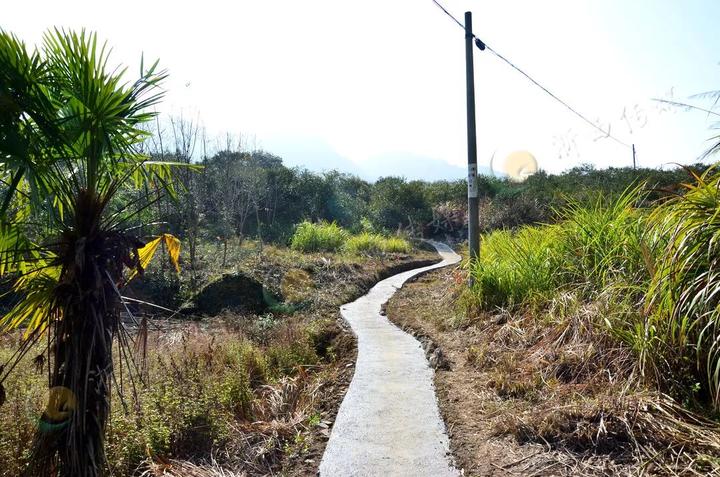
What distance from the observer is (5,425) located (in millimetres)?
4188

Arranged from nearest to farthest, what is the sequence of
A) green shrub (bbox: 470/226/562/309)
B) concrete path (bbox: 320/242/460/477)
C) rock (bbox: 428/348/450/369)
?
concrete path (bbox: 320/242/460/477), rock (bbox: 428/348/450/369), green shrub (bbox: 470/226/562/309)

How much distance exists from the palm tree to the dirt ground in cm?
250

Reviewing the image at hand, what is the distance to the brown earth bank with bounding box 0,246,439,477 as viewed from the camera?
4008 millimetres

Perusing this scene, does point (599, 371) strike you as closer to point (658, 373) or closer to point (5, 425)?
point (658, 373)

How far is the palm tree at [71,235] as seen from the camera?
9.69 feet

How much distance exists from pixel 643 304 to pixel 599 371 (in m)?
0.74

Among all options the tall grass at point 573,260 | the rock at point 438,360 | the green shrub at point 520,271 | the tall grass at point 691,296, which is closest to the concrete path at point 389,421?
the rock at point 438,360

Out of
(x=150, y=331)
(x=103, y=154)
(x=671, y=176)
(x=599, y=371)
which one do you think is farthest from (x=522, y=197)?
(x=103, y=154)

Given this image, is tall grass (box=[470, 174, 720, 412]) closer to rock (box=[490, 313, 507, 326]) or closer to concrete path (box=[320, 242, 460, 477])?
rock (box=[490, 313, 507, 326])

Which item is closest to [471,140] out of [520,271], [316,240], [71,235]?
[520,271]

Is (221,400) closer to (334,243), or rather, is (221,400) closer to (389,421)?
(389,421)

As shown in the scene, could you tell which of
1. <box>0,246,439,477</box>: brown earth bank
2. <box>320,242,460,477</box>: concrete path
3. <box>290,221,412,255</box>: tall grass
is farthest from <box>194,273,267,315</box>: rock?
<box>290,221,412,255</box>: tall grass

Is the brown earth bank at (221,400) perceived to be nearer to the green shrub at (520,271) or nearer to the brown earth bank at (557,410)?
the brown earth bank at (557,410)

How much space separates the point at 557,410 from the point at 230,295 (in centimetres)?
804
